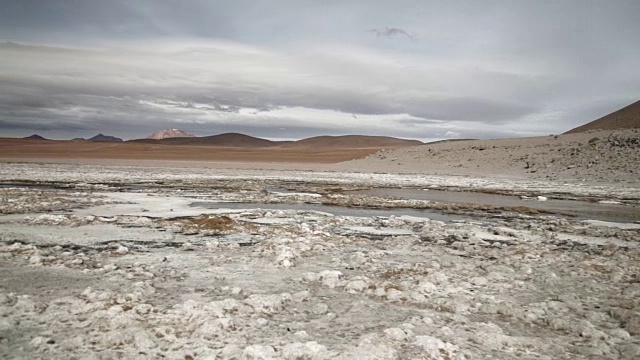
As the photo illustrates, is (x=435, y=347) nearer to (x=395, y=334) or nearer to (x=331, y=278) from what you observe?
(x=395, y=334)

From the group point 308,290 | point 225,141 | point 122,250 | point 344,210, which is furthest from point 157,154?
point 225,141

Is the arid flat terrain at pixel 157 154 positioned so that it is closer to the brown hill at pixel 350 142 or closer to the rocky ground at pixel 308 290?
the rocky ground at pixel 308 290

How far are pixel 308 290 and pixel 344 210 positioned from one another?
904 centimetres

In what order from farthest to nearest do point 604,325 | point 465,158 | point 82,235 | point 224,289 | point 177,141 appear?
1. point 177,141
2. point 465,158
3. point 82,235
4. point 224,289
5. point 604,325

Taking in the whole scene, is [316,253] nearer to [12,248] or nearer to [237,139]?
[12,248]

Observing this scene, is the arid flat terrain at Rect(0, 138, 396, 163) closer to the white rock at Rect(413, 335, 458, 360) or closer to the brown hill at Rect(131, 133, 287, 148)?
the white rock at Rect(413, 335, 458, 360)

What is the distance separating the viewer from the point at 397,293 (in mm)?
6000

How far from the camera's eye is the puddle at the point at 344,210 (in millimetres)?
14117

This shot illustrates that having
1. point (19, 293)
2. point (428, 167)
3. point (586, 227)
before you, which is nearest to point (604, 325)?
point (19, 293)

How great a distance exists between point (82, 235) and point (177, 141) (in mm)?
191754

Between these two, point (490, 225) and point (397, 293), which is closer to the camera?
point (397, 293)

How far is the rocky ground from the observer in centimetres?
441

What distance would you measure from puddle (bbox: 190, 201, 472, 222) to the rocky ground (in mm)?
2776

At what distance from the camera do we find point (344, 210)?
15102 millimetres
